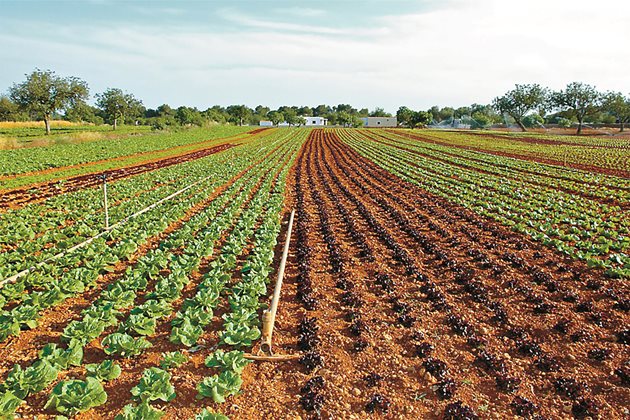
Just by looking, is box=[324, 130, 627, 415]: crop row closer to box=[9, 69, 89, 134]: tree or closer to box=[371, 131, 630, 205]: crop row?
box=[371, 131, 630, 205]: crop row

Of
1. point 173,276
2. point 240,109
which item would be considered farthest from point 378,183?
point 240,109

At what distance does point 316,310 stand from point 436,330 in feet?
6.94

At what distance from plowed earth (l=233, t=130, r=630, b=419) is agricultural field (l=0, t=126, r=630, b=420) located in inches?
1.3

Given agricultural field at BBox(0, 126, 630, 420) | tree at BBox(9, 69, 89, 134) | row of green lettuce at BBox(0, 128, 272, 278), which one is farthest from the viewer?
tree at BBox(9, 69, 89, 134)

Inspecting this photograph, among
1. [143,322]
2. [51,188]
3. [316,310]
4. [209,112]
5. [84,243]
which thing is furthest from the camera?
[209,112]

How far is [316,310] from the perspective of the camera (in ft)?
23.8

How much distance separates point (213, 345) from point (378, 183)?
16244 mm

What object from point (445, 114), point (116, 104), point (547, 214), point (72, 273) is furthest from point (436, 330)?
point (445, 114)

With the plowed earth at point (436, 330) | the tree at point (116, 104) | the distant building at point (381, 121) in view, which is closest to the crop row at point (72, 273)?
the plowed earth at point (436, 330)

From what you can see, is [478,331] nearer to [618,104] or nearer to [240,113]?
[618,104]

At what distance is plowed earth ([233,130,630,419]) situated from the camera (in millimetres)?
4984

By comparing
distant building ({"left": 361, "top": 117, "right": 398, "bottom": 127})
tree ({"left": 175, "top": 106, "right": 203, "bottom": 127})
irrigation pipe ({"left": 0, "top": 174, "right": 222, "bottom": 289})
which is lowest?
irrigation pipe ({"left": 0, "top": 174, "right": 222, "bottom": 289})

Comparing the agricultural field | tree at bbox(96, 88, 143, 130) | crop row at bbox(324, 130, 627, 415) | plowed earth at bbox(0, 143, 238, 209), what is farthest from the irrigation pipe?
tree at bbox(96, 88, 143, 130)

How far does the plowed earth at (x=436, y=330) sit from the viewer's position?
4984 mm
